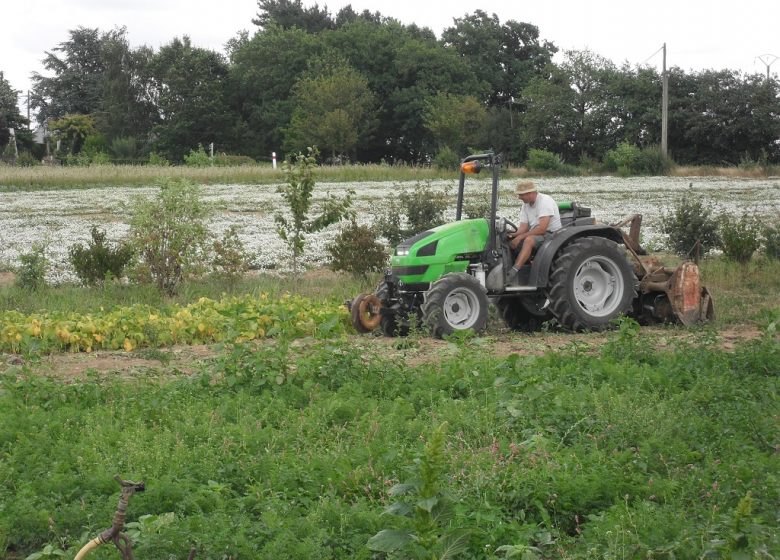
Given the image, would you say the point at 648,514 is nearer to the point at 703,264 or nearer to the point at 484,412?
the point at 484,412

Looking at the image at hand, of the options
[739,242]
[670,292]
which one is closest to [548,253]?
[670,292]

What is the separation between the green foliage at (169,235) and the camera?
50.9ft

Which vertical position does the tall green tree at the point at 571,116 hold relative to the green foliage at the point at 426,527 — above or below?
above

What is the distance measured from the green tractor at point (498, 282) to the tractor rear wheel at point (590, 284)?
11 mm

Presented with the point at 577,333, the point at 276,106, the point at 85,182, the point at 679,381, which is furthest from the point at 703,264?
the point at 276,106

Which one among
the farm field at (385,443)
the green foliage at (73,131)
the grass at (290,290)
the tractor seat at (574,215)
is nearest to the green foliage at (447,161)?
the grass at (290,290)

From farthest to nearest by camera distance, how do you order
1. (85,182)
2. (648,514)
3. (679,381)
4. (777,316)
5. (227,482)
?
(85,182)
(777,316)
(679,381)
(227,482)
(648,514)

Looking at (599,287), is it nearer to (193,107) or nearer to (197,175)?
(197,175)

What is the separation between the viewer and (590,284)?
505 inches

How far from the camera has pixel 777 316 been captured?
447 inches

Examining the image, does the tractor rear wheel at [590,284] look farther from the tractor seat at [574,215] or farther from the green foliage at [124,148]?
the green foliage at [124,148]

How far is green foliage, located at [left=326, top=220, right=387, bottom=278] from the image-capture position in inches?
631

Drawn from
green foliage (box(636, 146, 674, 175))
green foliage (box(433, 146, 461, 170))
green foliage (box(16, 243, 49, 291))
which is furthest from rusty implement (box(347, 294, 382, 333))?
green foliage (box(636, 146, 674, 175))

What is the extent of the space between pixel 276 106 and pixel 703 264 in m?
60.7
